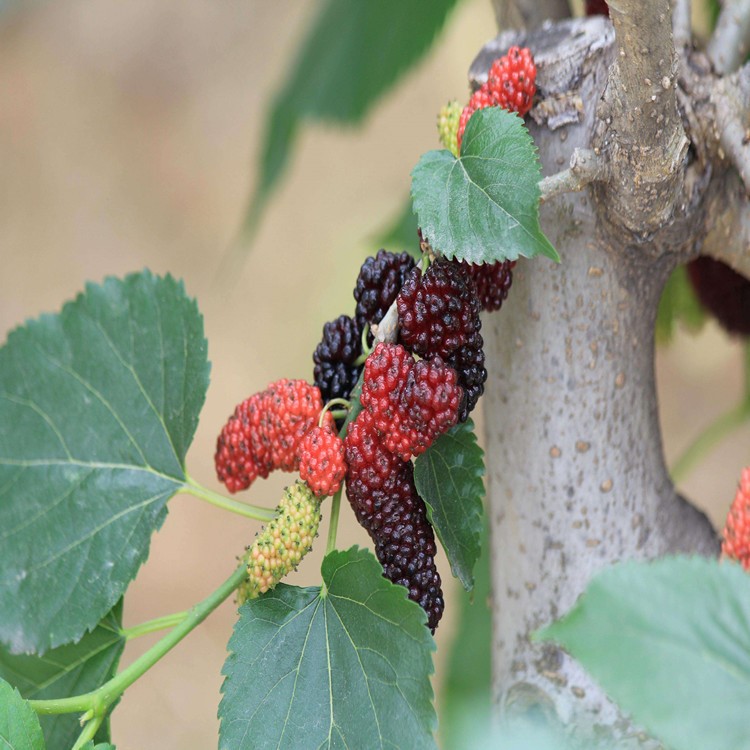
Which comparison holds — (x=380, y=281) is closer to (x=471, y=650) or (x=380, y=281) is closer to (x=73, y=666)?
(x=73, y=666)

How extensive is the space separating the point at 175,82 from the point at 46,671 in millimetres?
1985

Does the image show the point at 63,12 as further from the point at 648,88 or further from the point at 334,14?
the point at 648,88

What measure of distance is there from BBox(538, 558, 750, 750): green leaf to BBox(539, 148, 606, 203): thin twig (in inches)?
6.8

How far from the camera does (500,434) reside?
514 mm

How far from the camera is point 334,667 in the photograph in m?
0.40

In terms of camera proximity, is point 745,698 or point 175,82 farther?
point 175,82

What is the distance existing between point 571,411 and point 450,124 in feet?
0.51

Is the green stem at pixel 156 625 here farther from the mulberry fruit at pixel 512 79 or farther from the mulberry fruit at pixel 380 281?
the mulberry fruit at pixel 512 79

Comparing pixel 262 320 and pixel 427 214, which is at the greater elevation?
pixel 262 320

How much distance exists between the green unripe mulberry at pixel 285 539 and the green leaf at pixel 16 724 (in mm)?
103

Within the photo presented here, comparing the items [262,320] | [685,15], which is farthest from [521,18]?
[262,320]

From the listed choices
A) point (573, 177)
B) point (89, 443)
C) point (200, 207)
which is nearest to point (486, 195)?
point (573, 177)

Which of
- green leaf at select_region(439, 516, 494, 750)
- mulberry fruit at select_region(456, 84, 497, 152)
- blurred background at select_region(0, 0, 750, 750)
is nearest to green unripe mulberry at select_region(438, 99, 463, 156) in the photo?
mulberry fruit at select_region(456, 84, 497, 152)

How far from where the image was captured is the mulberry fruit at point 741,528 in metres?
0.40
